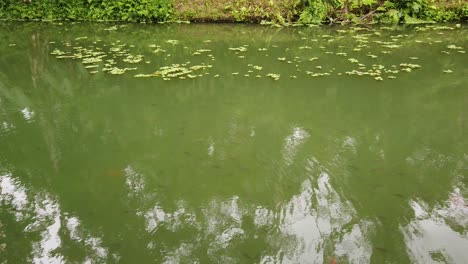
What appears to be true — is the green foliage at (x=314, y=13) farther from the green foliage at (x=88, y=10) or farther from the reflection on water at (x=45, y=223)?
the reflection on water at (x=45, y=223)

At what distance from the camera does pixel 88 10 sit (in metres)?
13.3

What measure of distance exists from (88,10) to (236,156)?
1043cm

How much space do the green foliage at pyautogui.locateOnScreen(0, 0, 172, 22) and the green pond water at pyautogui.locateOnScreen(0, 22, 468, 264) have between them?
3.96 metres

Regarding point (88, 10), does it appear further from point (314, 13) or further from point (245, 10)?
point (314, 13)

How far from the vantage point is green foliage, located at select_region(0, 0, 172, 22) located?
12.9 meters

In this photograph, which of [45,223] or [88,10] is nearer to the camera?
[45,223]

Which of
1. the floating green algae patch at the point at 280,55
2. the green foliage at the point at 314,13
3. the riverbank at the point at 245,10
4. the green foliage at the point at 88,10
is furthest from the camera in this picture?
the green foliage at the point at 88,10

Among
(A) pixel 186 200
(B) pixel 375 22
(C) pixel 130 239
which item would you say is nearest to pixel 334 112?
(A) pixel 186 200

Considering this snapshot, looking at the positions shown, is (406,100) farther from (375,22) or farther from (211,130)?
(375,22)

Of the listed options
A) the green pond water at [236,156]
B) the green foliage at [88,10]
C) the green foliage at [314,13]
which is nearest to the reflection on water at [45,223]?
the green pond water at [236,156]

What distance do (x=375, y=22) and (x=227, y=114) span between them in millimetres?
7978

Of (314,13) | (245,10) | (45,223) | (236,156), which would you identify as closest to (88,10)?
(245,10)

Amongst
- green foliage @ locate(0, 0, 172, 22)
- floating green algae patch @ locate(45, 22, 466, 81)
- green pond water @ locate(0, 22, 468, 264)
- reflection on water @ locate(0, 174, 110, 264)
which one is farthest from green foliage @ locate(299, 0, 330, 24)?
reflection on water @ locate(0, 174, 110, 264)

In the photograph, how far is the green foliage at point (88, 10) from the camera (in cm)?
1288
